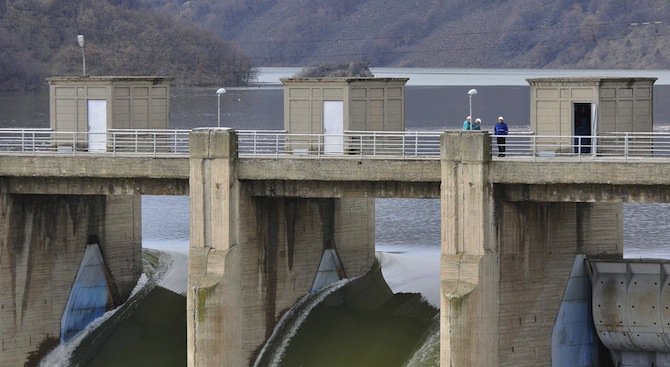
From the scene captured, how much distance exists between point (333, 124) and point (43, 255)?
9847mm

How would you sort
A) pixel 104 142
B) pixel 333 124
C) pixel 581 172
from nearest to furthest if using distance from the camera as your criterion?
pixel 581 172
pixel 333 124
pixel 104 142

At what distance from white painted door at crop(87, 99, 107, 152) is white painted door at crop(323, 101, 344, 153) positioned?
7.24 metres

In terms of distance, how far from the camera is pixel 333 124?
177ft

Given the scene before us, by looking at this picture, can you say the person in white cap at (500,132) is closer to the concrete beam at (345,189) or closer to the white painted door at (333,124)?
the concrete beam at (345,189)

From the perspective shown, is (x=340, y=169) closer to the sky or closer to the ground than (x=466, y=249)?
closer to the sky

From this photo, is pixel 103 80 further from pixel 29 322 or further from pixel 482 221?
pixel 482 221

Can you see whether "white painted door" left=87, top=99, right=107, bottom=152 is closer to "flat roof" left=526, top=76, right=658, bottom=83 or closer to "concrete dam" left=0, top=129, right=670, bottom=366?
"concrete dam" left=0, top=129, right=670, bottom=366

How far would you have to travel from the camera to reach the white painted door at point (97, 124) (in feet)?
185

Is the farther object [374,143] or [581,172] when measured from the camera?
[374,143]

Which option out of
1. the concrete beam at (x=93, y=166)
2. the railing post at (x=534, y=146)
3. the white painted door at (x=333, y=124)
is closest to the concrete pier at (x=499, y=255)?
the railing post at (x=534, y=146)

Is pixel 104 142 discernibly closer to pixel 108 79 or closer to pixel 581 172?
pixel 108 79

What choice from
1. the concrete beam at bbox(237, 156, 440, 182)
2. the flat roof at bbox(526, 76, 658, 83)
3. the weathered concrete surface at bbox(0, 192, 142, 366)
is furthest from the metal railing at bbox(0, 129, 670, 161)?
the weathered concrete surface at bbox(0, 192, 142, 366)

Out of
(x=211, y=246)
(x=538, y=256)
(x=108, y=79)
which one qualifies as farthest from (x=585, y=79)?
(x=108, y=79)

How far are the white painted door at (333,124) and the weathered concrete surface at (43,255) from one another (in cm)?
870
